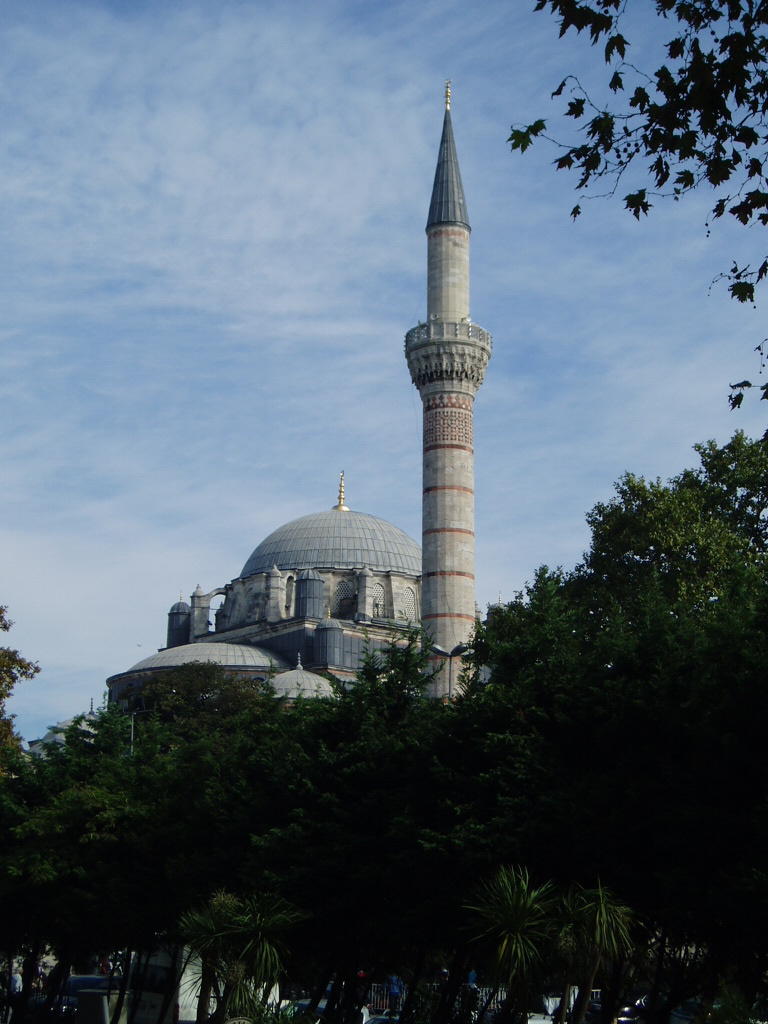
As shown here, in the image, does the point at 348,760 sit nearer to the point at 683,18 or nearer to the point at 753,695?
the point at 753,695

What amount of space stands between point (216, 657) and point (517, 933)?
5454cm

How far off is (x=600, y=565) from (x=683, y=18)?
24.9 meters

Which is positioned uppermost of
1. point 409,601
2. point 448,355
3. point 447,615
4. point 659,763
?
point 448,355

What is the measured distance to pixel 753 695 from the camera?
49.7ft

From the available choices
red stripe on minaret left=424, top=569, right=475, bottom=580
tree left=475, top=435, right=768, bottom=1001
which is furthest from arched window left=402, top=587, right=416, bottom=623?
tree left=475, top=435, right=768, bottom=1001

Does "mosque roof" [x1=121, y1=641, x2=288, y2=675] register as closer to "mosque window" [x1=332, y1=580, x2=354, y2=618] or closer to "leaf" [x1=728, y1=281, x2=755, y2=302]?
"mosque window" [x1=332, y1=580, x2=354, y2=618]

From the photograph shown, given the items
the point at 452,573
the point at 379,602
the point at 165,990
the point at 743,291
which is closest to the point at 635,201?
the point at 743,291

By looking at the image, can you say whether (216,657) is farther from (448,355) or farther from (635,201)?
(635,201)

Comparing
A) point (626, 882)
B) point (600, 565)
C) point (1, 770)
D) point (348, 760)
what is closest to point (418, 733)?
point (348, 760)

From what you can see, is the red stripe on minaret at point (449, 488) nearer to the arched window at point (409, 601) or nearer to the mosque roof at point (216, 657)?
the mosque roof at point (216, 657)

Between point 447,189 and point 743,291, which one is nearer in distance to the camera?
point 743,291

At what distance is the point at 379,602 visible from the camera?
74625 millimetres

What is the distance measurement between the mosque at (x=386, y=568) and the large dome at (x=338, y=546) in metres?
0.08

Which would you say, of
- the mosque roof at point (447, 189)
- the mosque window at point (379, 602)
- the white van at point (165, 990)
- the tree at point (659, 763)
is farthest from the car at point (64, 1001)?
the mosque window at point (379, 602)
